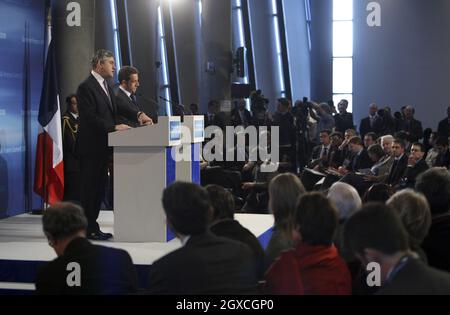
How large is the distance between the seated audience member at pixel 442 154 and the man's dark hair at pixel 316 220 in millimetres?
6616

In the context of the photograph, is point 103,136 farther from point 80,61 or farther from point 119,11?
point 119,11

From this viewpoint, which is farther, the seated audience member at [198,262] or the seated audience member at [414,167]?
the seated audience member at [414,167]

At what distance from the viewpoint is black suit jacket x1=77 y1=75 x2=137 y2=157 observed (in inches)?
229

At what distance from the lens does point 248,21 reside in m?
19.2

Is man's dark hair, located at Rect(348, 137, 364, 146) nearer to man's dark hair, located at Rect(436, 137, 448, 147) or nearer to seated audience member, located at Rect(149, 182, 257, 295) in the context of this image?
man's dark hair, located at Rect(436, 137, 448, 147)

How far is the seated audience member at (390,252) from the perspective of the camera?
8.28 feet

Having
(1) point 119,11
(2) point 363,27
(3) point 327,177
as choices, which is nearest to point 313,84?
(2) point 363,27

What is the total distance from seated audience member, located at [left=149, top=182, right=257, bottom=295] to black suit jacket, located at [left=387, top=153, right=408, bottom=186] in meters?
5.28

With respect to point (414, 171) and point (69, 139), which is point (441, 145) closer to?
point (414, 171)

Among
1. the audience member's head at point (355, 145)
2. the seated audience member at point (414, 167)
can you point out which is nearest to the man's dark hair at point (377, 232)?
the seated audience member at point (414, 167)

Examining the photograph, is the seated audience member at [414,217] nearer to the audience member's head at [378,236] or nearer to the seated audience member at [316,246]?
the seated audience member at [316,246]

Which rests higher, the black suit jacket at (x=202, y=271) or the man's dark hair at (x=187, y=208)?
the man's dark hair at (x=187, y=208)

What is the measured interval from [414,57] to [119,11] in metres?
6.89

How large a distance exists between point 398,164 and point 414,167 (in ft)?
1.27
